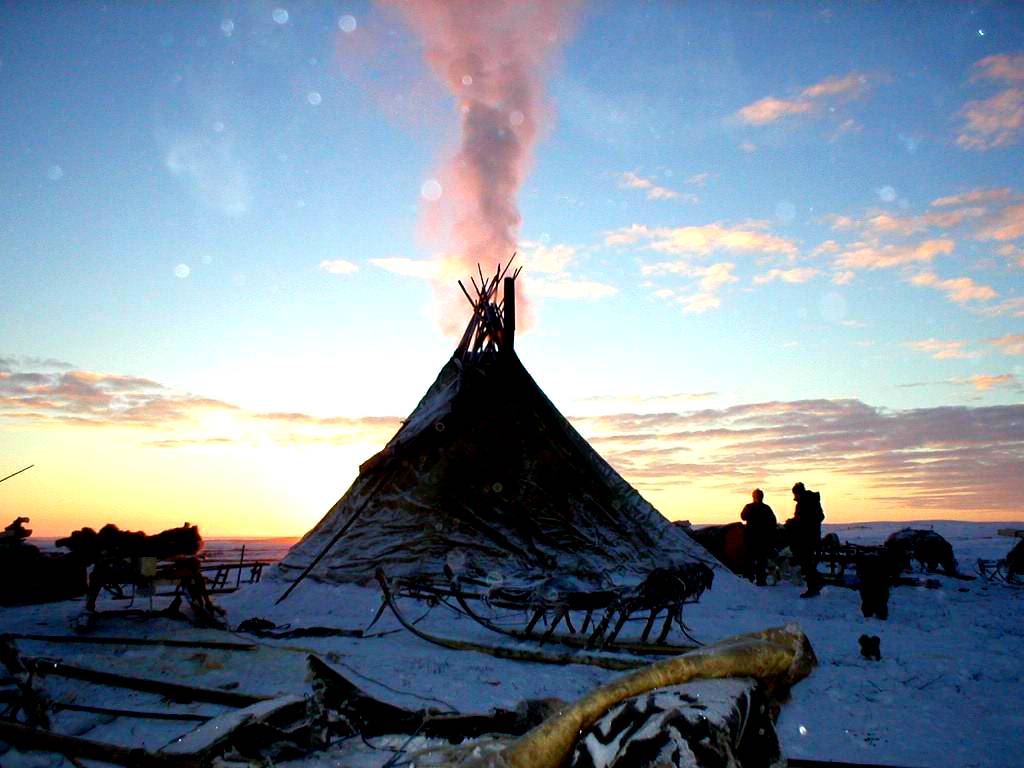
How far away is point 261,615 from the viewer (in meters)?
11.0

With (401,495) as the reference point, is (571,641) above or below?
below

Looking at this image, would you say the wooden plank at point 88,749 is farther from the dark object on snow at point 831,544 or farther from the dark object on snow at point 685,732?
the dark object on snow at point 831,544

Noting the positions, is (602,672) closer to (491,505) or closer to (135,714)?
(135,714)

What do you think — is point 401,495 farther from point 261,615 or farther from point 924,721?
point 924,721

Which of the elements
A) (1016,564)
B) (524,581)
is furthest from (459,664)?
(1016,564)

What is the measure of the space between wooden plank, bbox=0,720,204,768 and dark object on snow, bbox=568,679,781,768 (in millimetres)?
1679

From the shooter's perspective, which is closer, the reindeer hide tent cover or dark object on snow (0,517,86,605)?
the reindeer hide tent cover

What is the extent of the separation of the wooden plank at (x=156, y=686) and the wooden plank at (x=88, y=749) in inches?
52.0

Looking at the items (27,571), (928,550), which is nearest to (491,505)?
(27,571)

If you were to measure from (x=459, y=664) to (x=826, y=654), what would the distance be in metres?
4.47

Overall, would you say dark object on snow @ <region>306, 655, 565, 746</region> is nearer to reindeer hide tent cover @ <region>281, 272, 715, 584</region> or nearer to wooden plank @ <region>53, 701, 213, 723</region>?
wooden plank @ <region>53, 701, 213, 723</region>

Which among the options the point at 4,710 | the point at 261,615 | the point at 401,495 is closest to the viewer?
the point at 4,710

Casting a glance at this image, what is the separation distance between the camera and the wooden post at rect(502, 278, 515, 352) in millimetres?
14076

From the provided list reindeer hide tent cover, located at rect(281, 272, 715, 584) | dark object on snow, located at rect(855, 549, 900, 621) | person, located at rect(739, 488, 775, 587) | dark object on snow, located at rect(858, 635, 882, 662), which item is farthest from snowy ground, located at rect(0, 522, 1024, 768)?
person, located at rect(739, 488, 775, 587)
